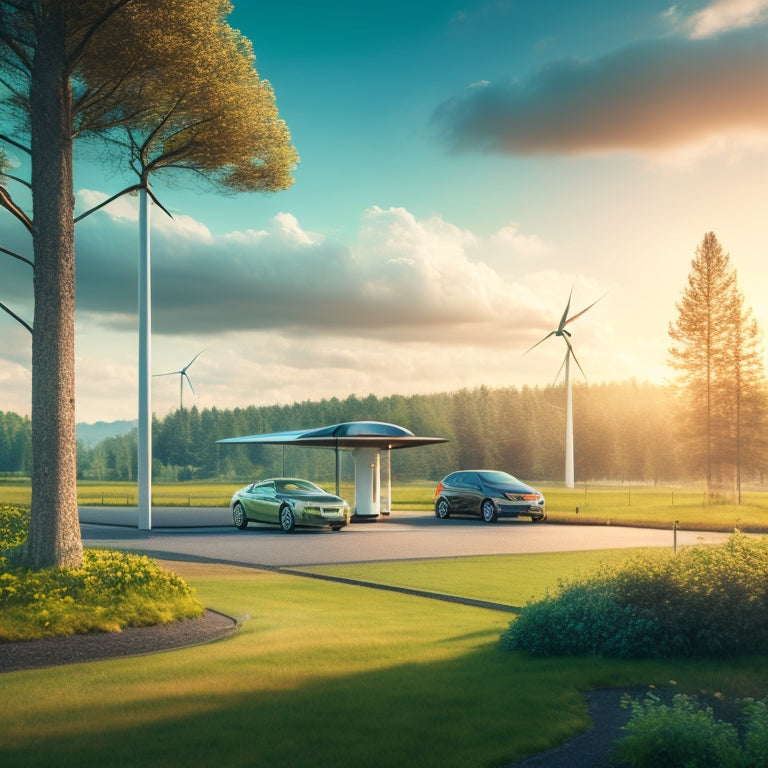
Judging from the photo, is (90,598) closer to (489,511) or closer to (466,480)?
(489,511)

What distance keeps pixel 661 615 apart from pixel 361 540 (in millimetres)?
15278

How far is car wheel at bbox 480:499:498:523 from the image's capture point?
30922 mm

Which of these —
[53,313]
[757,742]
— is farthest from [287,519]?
[757,742]

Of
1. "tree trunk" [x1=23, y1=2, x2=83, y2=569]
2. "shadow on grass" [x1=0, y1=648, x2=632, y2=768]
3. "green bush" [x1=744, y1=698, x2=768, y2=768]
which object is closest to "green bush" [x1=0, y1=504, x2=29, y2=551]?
"tree trunk" [x1=23, y1=2, x2=83, y2=569]

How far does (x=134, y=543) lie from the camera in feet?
72.1

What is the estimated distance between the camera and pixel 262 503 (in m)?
27.5

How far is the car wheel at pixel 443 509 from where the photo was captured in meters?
32.9

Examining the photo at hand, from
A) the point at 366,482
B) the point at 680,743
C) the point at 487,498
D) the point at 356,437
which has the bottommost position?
the point at 487,498

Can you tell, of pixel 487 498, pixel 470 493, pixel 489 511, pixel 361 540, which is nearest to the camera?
pixel 361 540

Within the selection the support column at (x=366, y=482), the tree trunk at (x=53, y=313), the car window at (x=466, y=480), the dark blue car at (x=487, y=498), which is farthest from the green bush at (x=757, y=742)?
the support column at (x=366, y=482)

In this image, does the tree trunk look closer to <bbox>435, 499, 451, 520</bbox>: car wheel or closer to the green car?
the green car

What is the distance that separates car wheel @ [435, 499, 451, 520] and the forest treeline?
251ft

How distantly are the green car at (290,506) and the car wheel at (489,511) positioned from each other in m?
5.55

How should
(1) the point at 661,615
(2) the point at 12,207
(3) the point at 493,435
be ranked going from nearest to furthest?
(1) the point at 661,615, (2) the point at 12,207, (3) the point at 493,435
